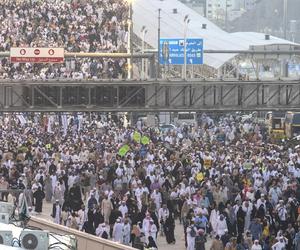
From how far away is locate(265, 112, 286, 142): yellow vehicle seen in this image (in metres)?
53.7

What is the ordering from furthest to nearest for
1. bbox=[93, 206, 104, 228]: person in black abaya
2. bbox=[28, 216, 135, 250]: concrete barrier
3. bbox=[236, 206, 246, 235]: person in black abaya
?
bbox=[236, 206, 246, 235]: person in black abaya
bbox=[93, 206, 104, 228]: person in black abaya
bbox=[28, 216, 135, 250]: concrete barrier

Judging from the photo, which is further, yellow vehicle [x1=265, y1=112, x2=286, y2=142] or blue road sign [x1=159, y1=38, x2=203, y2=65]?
blue road sign [x1=159, y1=38, x2=203, y2=65]

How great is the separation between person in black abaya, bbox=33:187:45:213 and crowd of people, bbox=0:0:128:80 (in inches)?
826

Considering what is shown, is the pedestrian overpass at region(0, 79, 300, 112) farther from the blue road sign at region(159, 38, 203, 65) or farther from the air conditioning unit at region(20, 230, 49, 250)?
the air conditioning unit at region(20, 230, 49, 250)

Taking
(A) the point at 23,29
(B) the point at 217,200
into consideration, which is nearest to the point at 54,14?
(A) the point at 23,29

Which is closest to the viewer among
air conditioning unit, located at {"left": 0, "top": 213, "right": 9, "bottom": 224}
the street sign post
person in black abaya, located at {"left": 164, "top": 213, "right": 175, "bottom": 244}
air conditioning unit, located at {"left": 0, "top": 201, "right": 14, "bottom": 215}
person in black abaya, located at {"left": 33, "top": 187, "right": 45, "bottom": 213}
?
air conditioning unit, located at {"left": 0, "top": 213, "right": 9, "bottom": 224}

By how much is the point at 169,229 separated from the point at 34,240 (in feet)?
46.2

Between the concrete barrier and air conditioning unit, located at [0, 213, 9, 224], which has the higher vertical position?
air conditioning unit, located at [0, 213, 9, 224]

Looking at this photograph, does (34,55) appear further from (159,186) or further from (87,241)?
(87,241)

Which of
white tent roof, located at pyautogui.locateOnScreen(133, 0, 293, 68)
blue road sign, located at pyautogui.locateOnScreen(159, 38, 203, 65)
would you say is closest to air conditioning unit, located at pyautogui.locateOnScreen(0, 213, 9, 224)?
blue road sign, located at pyautogui.locateOnScreen(159, 38, 203, 65)

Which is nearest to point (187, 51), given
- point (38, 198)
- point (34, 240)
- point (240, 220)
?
point (38, 198)

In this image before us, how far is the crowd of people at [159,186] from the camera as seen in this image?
26.1 m

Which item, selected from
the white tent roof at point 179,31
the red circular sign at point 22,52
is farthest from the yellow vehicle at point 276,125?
the red circular sign at point 22,52

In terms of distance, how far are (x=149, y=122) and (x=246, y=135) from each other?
20.1 ft
